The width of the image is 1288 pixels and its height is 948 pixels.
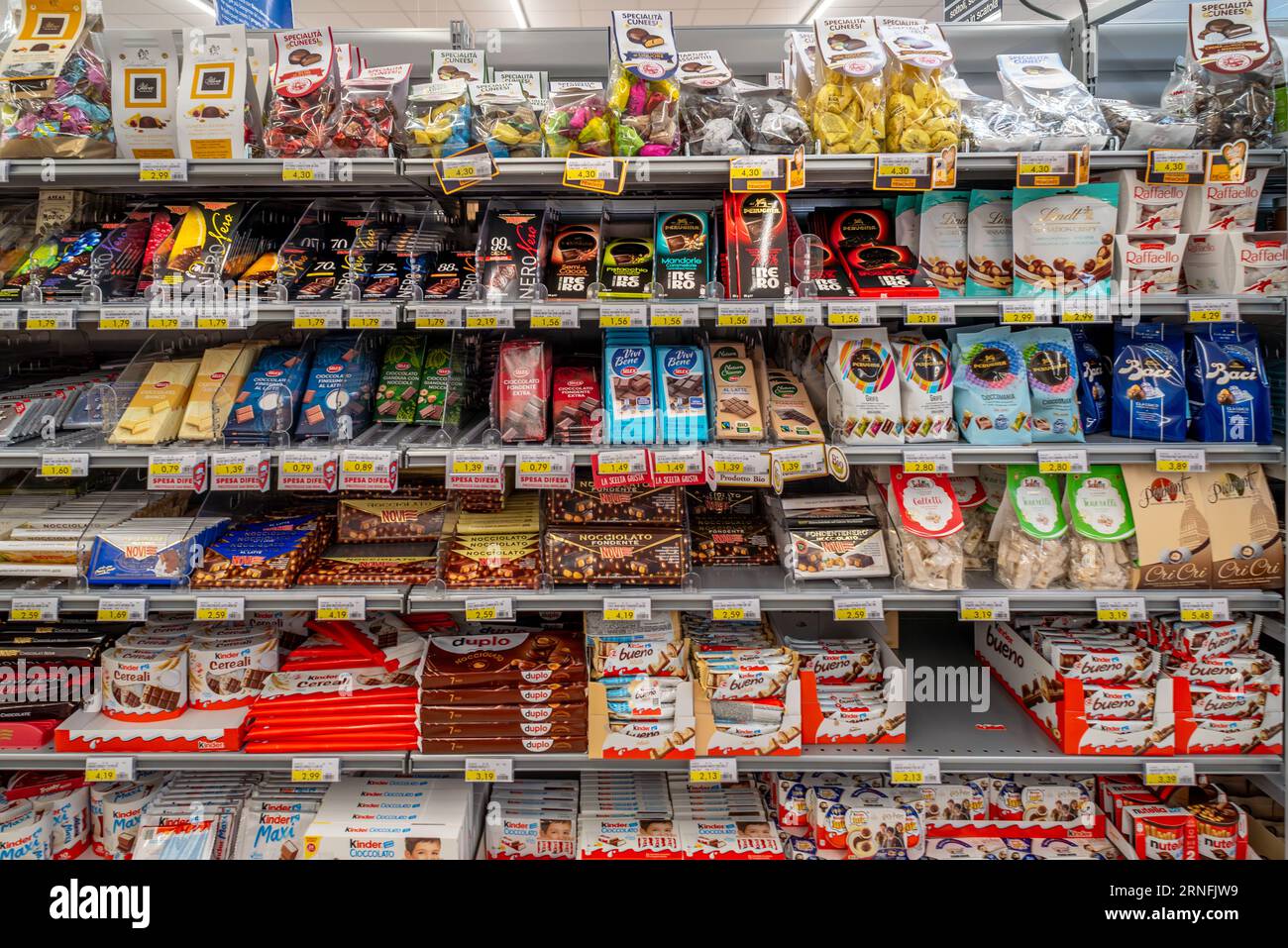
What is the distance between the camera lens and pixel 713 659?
217 centimetres

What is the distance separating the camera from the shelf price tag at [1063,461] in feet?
6.79

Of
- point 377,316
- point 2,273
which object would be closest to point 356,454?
point 377,316

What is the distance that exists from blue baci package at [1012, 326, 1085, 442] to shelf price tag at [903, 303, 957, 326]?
0.31 m

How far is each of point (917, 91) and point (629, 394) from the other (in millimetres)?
1097

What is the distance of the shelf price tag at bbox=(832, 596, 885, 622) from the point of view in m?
2.07

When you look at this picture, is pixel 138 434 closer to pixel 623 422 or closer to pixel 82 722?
pixel 82 722

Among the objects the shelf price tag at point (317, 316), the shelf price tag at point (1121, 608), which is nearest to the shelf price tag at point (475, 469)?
the shelf price tag at point (317, 316)

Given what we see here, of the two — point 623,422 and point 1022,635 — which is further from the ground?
point 623,422

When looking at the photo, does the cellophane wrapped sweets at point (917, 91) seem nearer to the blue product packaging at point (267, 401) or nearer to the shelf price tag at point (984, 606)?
the shelf price tag at point (984, 606)

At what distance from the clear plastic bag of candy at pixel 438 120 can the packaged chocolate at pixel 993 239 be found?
1419 mm

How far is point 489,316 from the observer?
2.04 meters

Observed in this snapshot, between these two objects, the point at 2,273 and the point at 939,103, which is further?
the point at 2,273

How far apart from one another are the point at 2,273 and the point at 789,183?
7.47ft

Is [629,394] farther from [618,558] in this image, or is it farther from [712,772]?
[712,772]
